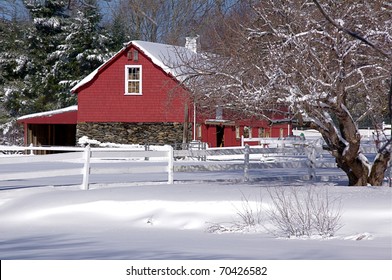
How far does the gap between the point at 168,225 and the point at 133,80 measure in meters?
29.7

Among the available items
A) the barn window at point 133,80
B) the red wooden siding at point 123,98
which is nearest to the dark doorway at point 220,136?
the red wooden siding at point 123,98

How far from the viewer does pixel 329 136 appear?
19.0 m

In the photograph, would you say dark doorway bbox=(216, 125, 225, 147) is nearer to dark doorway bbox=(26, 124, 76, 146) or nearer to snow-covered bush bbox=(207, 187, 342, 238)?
dark doorway bbox=(26, 124, 76, 146)

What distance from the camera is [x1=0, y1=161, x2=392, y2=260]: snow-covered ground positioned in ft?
37.2

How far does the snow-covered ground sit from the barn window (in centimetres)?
2578

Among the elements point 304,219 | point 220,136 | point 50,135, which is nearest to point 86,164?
point 304,219

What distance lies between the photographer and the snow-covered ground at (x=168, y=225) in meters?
11.3

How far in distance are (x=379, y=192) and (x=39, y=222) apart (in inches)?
283

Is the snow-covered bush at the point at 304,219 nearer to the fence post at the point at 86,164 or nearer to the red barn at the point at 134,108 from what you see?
the fence post at the point at 86,164

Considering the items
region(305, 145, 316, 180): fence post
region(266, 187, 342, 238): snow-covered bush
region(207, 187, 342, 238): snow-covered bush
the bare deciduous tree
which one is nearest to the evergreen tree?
region(305, 145, 316, 180): fence post

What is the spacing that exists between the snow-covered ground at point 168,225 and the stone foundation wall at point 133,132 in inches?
988

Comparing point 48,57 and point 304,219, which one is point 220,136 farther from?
point 304,219

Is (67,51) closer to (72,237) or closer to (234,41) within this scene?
(234,41)

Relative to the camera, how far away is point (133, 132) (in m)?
44.9
